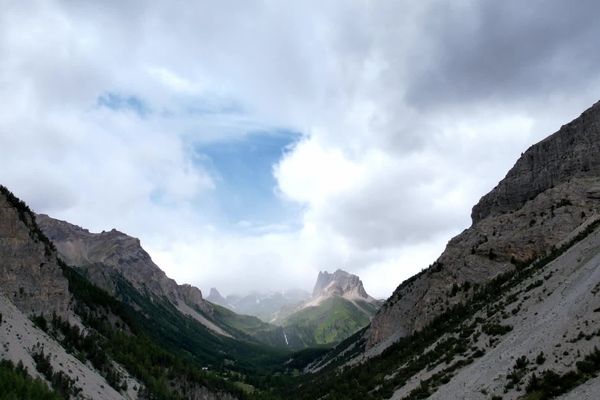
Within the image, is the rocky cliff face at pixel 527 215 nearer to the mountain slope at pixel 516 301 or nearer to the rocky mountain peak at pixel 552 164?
the rocky mountain peak at pixel 552 164

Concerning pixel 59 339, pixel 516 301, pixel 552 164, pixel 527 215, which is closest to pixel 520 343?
pixel 516 301

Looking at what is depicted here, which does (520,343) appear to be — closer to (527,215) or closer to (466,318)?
(466,318)

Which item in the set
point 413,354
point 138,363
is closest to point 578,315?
point 413,354

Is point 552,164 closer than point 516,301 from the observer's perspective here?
No

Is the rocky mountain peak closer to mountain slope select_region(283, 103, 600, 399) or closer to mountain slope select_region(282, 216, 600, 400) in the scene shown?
mountain slope select_region(283, 103, 600, 399)

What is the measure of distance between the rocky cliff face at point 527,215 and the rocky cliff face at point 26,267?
234 ft

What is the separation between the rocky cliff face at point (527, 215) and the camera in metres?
78.2

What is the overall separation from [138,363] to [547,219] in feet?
298

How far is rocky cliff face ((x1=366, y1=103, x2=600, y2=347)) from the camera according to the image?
78250mm

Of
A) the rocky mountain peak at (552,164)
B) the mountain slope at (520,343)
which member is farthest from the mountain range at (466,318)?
the rocky mountain peak at (552,164)

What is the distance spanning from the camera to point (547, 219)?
79.6m

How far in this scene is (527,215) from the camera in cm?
8625

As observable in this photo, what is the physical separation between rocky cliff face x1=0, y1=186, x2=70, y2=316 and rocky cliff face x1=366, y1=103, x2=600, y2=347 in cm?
7131

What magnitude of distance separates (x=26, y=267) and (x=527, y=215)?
91.3 metres
